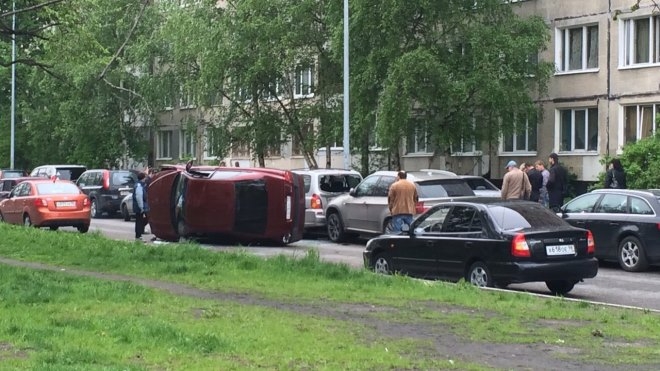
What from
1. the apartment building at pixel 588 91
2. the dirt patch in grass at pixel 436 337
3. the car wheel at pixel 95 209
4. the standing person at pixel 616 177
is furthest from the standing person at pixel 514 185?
the car wheel at pixel 95 209

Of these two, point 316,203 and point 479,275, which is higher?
point 316,203

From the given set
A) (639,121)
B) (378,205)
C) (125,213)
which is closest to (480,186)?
(378,205)

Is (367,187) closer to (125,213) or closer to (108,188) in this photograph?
(125,213)

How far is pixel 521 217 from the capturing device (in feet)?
49.5

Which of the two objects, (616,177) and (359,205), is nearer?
(616,177)

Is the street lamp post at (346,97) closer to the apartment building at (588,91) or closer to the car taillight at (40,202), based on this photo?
the apartment building at (588,91)

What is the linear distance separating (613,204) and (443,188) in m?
4.48

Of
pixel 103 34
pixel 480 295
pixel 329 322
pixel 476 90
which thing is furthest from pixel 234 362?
pixel 103 34

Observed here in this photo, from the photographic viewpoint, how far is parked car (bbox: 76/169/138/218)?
4006cm

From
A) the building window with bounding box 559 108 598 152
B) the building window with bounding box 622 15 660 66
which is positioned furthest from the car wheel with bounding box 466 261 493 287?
the building window with bounding box 559 108 598 152

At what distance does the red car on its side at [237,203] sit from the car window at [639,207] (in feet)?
23.8

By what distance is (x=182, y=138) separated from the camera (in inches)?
2430

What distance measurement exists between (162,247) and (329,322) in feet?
30.9

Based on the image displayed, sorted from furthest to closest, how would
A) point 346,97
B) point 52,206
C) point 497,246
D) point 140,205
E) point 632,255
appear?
point 346,97 → point 52,206 → point 140,205 → point 632,255 → point 497,246
